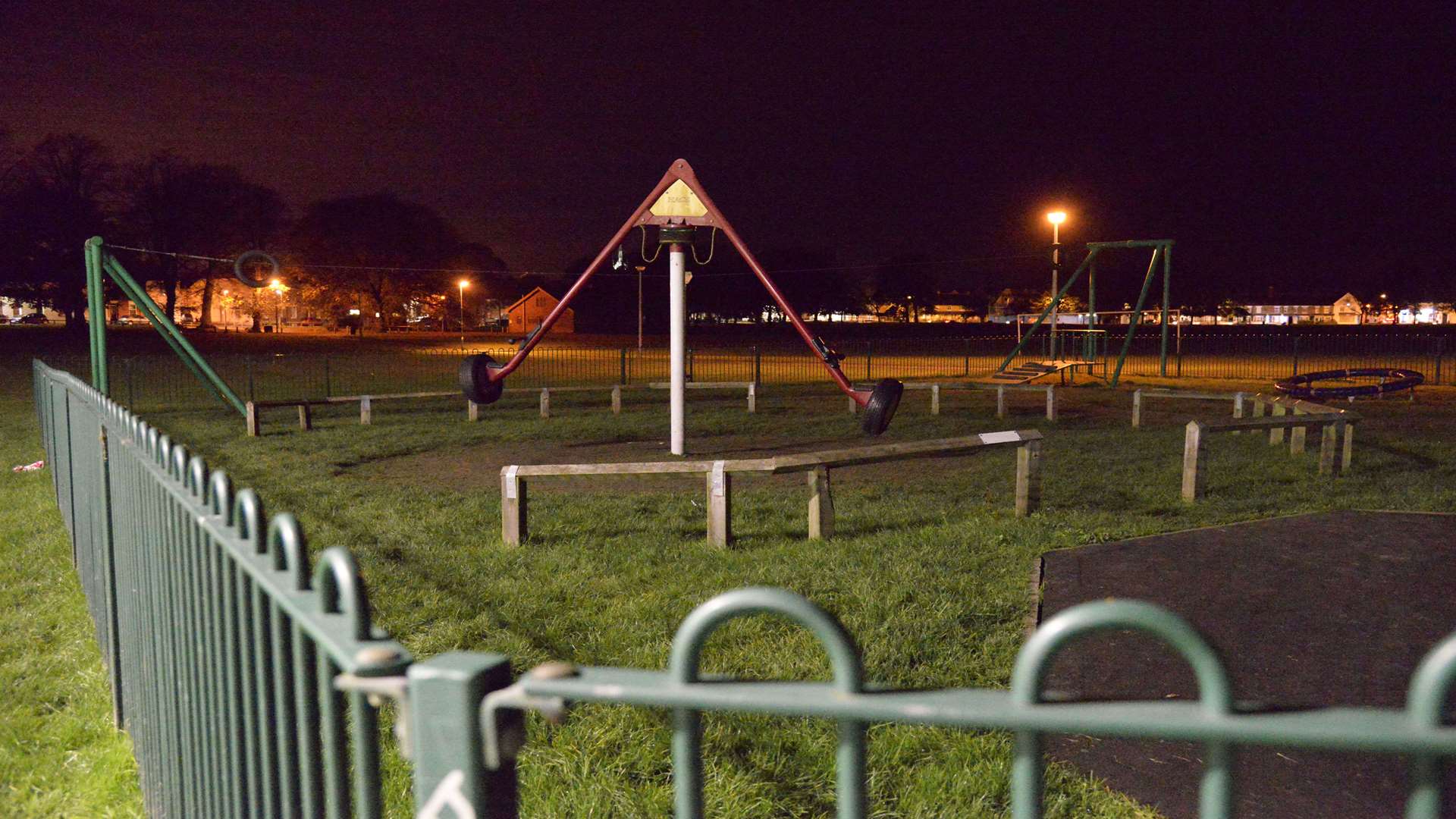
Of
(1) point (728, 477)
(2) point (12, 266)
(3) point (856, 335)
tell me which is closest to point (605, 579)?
(1) point (728, 477)

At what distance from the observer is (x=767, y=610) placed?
4.12 feet

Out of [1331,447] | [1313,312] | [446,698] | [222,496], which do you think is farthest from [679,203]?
[1313,312]

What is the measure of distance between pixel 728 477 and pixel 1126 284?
115 metres

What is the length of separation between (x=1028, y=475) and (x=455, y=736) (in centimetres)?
699

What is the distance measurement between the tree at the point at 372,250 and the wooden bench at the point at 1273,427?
239ft

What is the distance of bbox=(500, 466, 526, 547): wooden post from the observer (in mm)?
6898

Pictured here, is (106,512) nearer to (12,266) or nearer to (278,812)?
(278,812)

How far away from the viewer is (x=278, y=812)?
1.93 meters

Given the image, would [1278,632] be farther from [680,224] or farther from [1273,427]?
[680,224]

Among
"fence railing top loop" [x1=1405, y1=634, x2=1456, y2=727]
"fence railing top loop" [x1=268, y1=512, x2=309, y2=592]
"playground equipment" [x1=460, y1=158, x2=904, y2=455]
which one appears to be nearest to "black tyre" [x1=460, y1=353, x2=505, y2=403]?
"playground equipment" [x1=460, y1=158, x2=904, y2=455]

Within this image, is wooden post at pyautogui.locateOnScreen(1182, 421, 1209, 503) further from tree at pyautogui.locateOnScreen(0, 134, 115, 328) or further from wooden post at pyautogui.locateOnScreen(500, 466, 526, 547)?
tree at pyautogui.locateOnScreen(0, 134, 115, 328)

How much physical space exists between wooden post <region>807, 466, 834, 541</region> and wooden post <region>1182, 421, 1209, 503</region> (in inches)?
136

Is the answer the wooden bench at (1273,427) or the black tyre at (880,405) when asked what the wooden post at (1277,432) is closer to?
the wooden bench at (1273,427)

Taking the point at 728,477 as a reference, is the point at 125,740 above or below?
below
